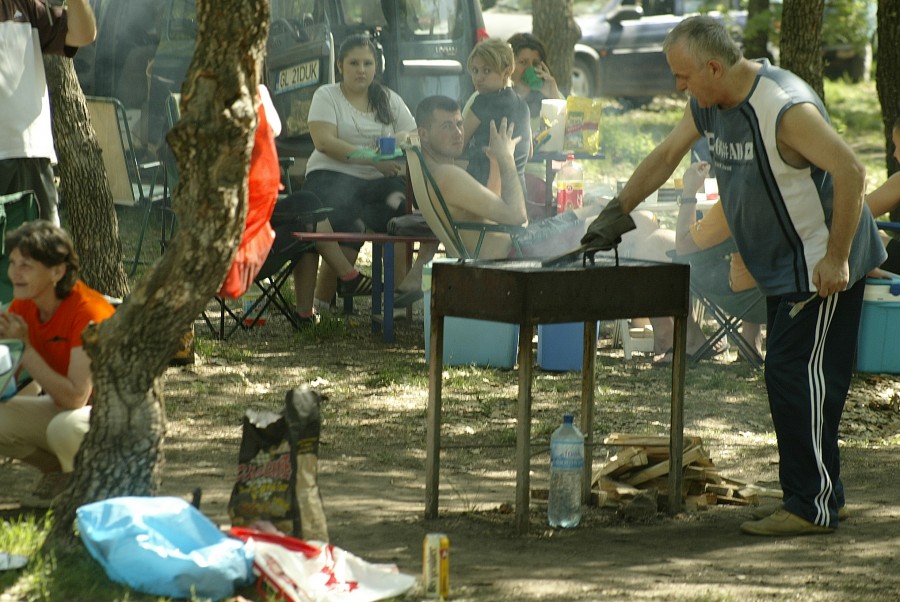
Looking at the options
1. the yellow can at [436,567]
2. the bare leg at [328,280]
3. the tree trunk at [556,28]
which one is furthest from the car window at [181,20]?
the yellow can at [436,567]

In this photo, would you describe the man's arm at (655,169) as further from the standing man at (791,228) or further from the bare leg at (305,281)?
the bare leg at (305,281)

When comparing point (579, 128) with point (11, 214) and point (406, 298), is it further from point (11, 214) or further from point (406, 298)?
point (11, 214)

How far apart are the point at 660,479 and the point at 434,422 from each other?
893 mm

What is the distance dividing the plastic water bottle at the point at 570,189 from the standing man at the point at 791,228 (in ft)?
11.7

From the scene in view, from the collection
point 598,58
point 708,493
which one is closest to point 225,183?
point 708,493

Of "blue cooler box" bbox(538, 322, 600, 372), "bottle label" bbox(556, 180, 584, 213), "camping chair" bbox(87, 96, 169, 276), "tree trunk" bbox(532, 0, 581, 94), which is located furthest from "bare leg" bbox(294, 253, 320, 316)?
"tree trunk" bbox(532, 0, 581, 94)

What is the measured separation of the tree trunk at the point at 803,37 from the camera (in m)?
8.91

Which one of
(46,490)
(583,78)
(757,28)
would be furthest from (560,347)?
(583,78)

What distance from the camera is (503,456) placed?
5.58 m

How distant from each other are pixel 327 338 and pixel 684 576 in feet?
13.4

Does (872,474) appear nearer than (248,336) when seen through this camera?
Yes

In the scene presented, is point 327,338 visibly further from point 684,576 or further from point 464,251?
point 684,576

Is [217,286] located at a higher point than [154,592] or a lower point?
higher

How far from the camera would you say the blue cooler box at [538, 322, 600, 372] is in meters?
7.06
